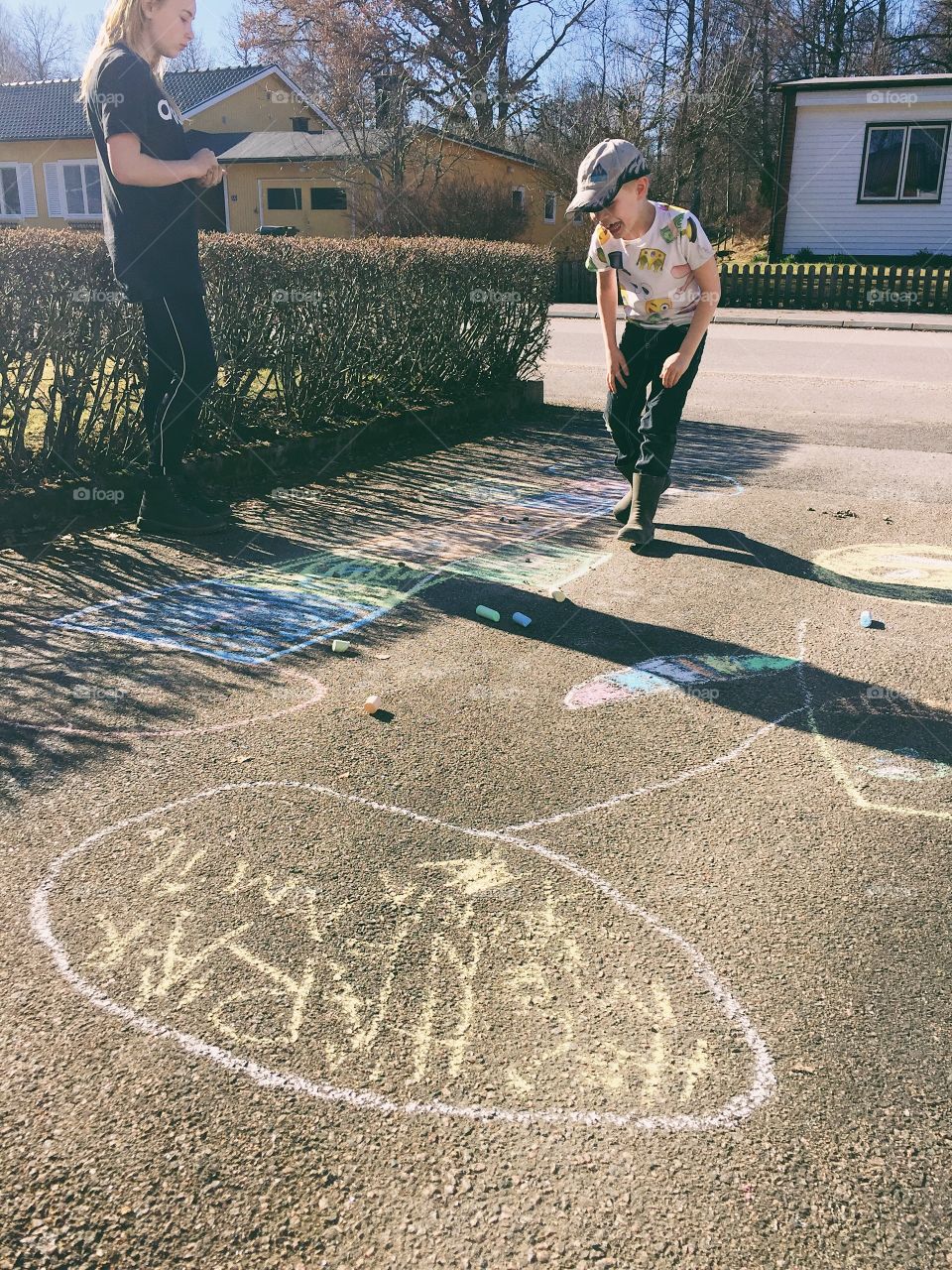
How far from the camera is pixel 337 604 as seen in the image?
4.80 metres

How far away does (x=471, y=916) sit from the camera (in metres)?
2.59

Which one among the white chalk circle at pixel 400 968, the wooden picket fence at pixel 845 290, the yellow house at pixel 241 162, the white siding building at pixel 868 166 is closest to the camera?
the white chalk circle at pixel 400 968

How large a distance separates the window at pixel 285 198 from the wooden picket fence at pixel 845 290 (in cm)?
2006

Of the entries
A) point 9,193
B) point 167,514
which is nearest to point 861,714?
point 167,514

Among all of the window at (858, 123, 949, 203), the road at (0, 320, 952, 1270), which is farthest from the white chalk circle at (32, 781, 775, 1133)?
the window at (858, 123, 949, 203)

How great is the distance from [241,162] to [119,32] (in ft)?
122

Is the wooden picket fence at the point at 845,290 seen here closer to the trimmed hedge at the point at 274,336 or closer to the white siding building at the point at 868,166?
the white siding building at the point at 868,166

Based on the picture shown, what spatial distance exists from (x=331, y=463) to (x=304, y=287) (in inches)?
45.7

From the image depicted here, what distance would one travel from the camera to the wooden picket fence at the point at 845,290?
23562mm

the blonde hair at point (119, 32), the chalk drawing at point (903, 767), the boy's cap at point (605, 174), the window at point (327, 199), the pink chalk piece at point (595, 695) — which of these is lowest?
the chalk drawing at point (903, 767)

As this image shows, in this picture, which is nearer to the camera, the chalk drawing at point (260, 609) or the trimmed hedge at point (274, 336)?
the chalk drawing at point (260, 609)

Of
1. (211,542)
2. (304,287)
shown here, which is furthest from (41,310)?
(304,287)

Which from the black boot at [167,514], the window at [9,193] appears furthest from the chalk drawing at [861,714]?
the window at [9,193]

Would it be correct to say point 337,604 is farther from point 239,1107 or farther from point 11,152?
point 11,152
